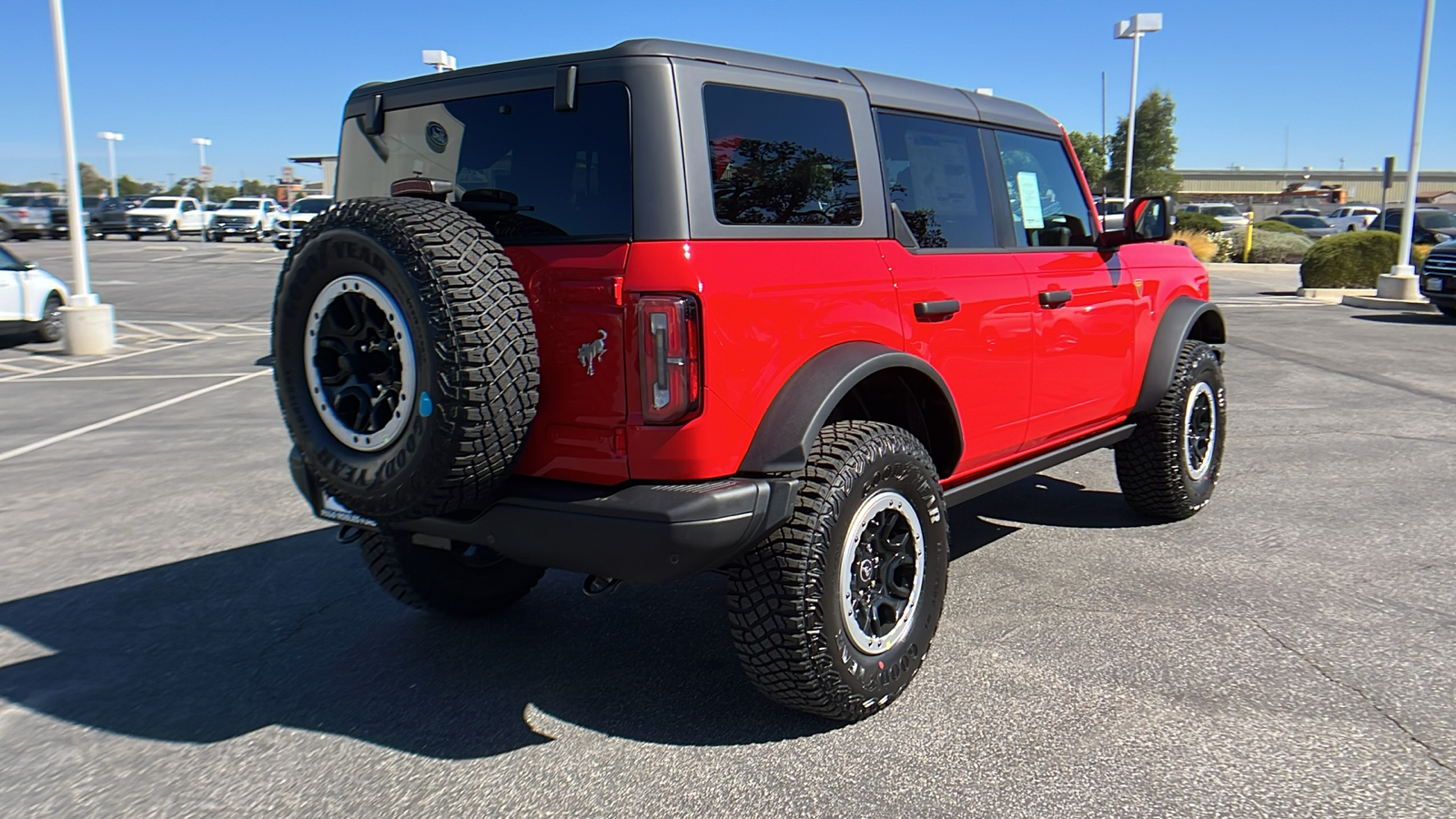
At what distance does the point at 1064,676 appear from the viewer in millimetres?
3732

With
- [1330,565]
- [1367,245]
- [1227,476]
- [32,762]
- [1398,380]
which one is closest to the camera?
[32,762]

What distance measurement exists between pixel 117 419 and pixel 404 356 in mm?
7405

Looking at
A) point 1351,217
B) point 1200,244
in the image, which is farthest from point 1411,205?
point 1351,217

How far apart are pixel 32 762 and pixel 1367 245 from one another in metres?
22.7

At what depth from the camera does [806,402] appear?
319cm

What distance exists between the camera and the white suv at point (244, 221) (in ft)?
137

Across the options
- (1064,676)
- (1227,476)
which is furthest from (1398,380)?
(1064,676)

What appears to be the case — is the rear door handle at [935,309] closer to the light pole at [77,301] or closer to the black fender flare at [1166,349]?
the black fender flare at [1166,349]

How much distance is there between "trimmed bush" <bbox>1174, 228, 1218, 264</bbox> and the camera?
29.5m

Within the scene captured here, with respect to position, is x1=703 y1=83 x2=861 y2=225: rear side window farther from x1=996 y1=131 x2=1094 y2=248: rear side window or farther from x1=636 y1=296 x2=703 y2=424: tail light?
x1=996 y1=131 x2=1094 y2=248: rear side window

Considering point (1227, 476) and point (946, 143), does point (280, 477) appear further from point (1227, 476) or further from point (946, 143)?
point (1227, 476)

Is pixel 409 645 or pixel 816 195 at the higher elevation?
pixel 816 195

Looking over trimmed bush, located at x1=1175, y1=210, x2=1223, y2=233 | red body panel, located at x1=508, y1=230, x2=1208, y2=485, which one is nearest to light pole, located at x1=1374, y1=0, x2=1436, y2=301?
trimmed bush, located at x1=1175, y1=210, x2=1223, y2=233

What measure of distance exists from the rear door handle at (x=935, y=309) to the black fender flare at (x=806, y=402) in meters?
0.31
